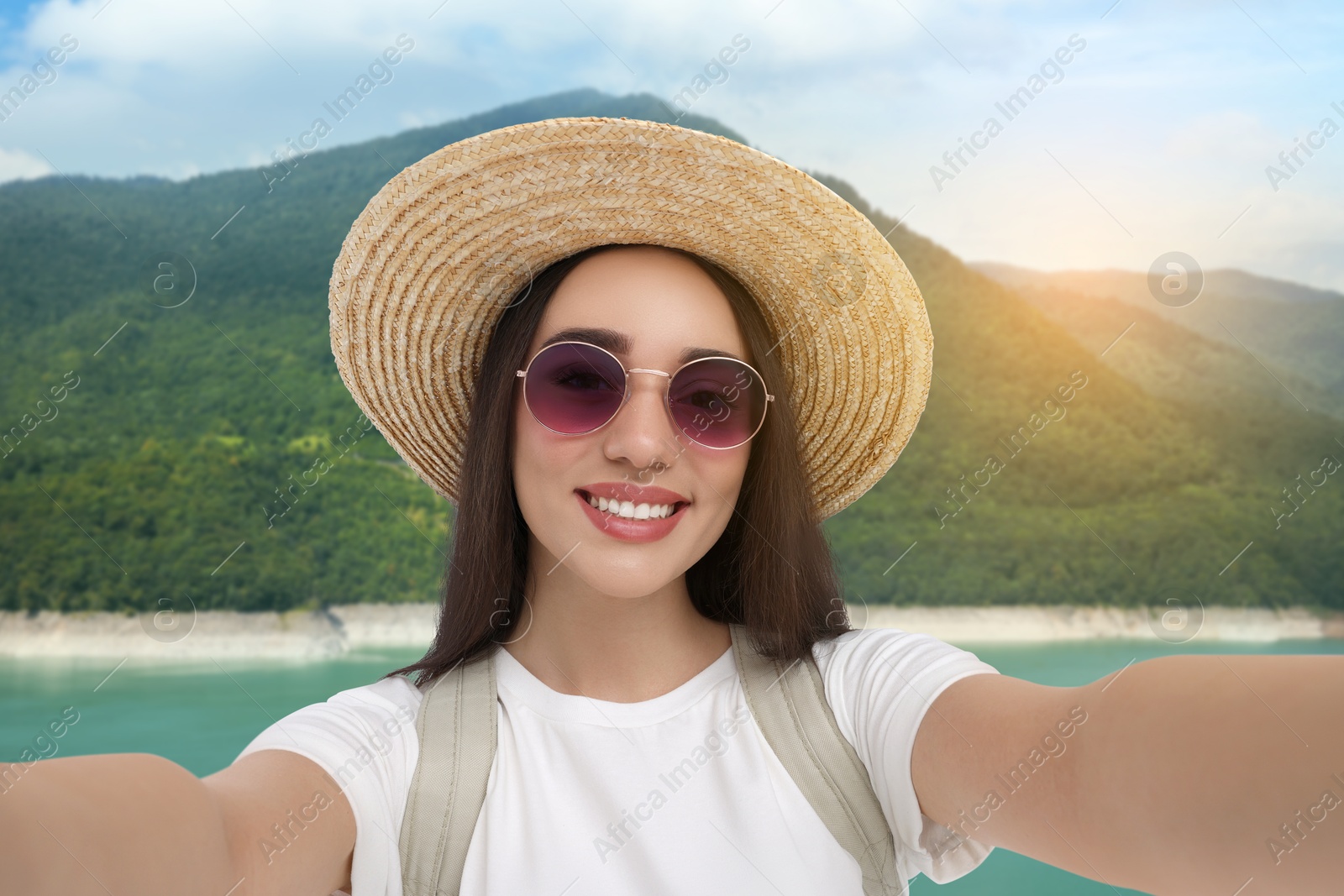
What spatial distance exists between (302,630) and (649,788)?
19138 mm

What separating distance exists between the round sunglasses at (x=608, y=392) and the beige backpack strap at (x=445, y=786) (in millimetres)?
428

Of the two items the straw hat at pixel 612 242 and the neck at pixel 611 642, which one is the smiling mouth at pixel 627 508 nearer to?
the neck at pixel 611 642

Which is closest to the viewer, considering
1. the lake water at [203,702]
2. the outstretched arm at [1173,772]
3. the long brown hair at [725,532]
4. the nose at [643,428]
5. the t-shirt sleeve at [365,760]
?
the outstretched arm at [1173,772]

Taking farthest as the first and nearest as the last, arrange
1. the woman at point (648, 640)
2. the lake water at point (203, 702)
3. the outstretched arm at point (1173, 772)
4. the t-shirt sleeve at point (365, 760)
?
the lake water at point (203, 702) → the t-shirt sleeve at point (365, 760) → the woman at point (648, 640) → the outstretched arm at point (1173, 772)

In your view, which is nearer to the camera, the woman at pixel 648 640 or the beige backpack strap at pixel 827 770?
the woman at pixel 648 640

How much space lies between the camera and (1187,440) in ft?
92.0

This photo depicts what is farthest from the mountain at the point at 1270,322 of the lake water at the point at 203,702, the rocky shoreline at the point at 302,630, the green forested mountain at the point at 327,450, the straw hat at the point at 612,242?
the straw hat at the point at 612,242

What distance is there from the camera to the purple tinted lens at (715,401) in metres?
1.37

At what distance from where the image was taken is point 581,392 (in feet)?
4.47

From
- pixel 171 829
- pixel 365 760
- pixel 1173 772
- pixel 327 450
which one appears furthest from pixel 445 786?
pixel 327 450

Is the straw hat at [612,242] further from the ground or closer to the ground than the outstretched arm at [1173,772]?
further from the ground

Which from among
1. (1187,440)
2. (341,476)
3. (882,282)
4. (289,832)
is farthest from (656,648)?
(1187,440)

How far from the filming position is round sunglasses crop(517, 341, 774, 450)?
136 centimetres

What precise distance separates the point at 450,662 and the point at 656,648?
33cm
